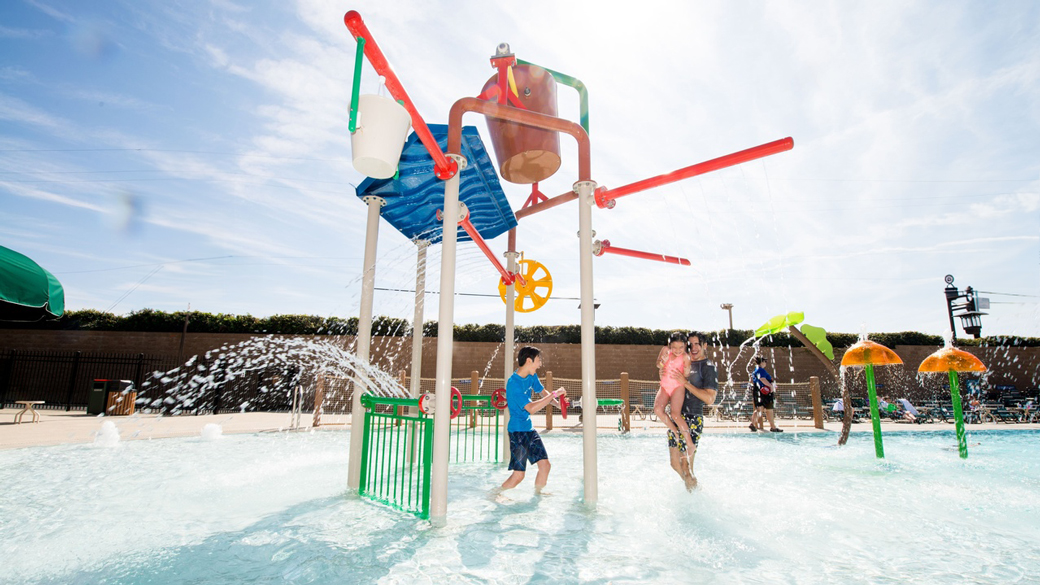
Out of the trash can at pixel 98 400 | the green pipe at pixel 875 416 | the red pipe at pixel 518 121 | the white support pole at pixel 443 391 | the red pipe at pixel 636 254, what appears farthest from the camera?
the trash can at pixel 98 400

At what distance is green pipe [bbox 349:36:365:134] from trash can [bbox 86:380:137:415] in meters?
15.6

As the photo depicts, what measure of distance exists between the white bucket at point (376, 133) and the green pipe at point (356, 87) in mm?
73

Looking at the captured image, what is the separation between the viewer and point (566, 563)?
307cm

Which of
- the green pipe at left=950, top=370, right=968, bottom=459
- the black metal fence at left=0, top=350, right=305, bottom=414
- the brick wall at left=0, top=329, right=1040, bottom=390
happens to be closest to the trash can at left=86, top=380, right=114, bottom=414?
the black metal fence at left=0, top=350, right=305, bottom=414

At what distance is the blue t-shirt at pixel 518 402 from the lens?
195 inches

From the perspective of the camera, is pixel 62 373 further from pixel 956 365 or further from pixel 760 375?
pixel 956 365

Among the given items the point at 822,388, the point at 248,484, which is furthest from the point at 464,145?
the point at 822,388

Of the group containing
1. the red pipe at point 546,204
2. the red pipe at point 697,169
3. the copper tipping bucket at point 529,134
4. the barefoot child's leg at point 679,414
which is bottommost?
the barefoot child's leg at point 679,414

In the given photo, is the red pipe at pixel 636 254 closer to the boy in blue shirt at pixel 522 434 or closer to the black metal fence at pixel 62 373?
the boy in blue shirt at pixel 522 434

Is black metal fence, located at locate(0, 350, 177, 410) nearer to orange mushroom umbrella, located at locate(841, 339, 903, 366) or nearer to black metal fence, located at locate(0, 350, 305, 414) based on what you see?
black metal fence, located at locate(0, 350, 305, 414)

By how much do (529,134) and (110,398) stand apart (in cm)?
1614

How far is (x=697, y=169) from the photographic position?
4215 mm

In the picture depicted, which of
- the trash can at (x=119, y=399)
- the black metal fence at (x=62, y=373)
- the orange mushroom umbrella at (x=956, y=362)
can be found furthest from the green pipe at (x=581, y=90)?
the black metal fence at (x=62, y=373)

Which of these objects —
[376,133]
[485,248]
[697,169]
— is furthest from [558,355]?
[376,133]
